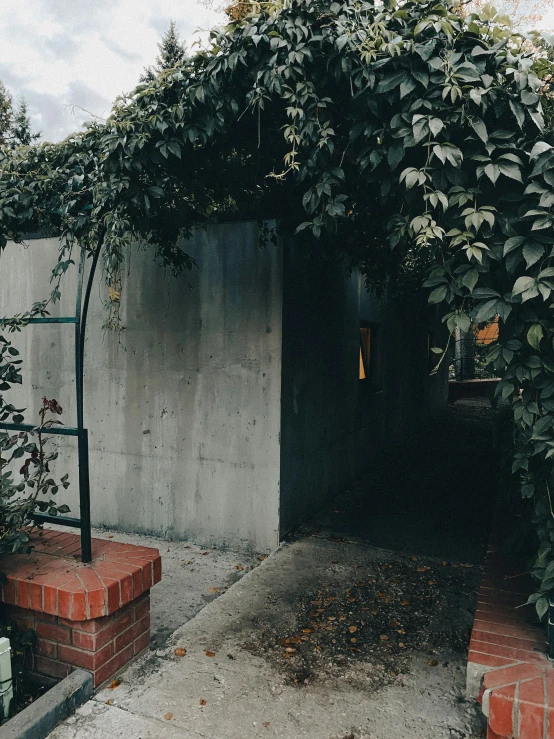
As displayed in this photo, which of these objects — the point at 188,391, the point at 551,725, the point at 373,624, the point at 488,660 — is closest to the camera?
the point at 551,725

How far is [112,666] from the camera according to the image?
277cm

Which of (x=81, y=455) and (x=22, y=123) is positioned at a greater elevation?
(x=22, y=123)

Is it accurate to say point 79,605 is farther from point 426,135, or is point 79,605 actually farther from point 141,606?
point 426,135

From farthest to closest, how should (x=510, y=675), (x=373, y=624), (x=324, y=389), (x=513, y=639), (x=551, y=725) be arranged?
(x=324, y=389), (x=373, y=624), (x=513, y=639), (x=510, y=675), (x=551, y=725)

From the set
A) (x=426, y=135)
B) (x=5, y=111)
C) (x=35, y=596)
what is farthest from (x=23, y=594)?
(x=5, y=111)

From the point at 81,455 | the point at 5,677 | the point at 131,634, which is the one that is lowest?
the point at 131,634

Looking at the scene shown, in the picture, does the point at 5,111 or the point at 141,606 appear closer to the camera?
the point at 141,606

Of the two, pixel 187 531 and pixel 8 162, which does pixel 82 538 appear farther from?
pixel 8 162

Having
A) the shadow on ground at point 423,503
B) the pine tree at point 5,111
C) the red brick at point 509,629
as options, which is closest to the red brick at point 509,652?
the red brick at point 509,629

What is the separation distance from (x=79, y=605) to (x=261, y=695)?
1039 mm

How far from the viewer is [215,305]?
4816mm

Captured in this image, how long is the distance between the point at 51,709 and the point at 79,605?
0.46 m

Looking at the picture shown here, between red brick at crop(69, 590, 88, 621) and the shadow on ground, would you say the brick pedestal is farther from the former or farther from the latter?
the shadow on ground

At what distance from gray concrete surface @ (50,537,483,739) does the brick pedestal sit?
21 centimetres
